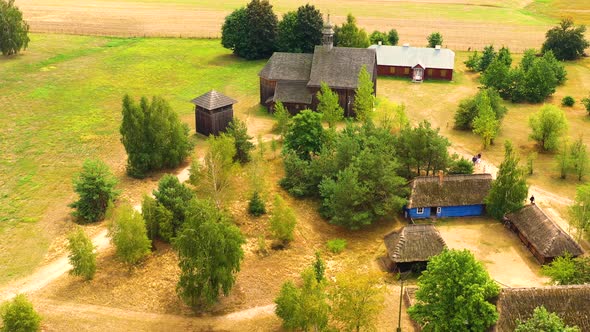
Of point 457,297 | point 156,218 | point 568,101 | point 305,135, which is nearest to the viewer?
point 457,297

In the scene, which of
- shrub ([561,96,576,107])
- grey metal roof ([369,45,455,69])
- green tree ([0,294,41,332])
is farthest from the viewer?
grey metal roof ([369,45,455,69])

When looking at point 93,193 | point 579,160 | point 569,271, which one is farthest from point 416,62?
point 93,193

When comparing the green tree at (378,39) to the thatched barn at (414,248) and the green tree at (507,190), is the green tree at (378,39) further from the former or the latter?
the thatched barn at (414,248)

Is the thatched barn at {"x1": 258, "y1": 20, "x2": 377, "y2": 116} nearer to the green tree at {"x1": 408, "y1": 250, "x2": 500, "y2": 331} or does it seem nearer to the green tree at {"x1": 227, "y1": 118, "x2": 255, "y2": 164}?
the green tree at {"x1": 227, "y1": 118, "x2": 255, "y2": 164}

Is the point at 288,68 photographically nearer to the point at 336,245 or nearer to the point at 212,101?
the point at 212,101

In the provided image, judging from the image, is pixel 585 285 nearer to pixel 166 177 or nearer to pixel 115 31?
pixel 166 177

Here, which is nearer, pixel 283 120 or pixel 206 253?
pixel 206 253

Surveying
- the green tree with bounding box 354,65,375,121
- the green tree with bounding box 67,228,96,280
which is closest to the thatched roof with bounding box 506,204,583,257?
the green tree with bounding box 354,65,375,121
